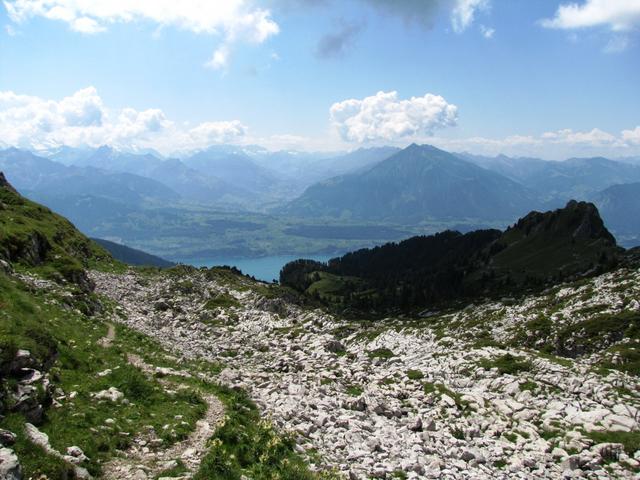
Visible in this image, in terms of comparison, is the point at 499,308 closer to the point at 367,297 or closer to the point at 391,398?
the point at 391,398

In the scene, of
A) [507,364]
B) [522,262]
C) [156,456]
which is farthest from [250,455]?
[522,262]

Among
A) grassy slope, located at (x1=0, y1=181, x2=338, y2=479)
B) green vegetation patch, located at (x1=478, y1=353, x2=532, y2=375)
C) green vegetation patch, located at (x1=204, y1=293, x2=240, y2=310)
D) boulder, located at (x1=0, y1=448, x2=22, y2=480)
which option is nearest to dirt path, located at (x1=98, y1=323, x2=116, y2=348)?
grassy slope, located at (x1=0, y1=181, x2=338, y2=479)

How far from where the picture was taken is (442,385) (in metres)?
26.6

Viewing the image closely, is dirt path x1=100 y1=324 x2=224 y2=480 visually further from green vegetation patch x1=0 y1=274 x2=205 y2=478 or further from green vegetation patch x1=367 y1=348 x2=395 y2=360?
green vegetation patch x1=367 y1=348 x2=395 y2=360

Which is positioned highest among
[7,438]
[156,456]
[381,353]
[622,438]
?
[7,438]

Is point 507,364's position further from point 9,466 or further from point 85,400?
point 9,466

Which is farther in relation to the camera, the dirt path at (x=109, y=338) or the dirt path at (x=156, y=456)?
the dirt path at (x=109, y=338)

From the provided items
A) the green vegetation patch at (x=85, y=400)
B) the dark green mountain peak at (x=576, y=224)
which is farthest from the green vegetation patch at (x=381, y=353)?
the dark green mountain peak at (x=576, y=224)

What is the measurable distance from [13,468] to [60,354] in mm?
11269

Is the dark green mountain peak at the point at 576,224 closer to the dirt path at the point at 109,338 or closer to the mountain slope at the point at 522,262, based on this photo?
the mountain slope at the point at 522,262

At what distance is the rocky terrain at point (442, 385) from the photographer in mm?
16969

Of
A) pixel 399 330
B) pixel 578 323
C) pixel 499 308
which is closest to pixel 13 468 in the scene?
pixel 578 323

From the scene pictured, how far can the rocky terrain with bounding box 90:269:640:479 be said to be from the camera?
55.7ft

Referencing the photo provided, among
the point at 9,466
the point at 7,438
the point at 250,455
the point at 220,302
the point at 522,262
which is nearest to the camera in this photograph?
the point at 9,466
